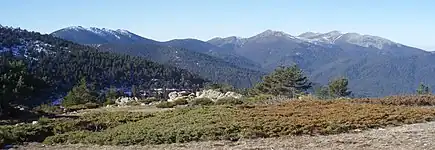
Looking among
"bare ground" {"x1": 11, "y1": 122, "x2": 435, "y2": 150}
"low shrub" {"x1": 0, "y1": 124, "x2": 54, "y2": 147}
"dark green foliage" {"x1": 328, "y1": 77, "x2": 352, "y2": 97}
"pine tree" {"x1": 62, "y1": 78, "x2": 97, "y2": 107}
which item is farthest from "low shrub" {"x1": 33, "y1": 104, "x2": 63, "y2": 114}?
"dark green foliage" {"x1": 328, "y1": 77, "x2": 352, "y2": 97}

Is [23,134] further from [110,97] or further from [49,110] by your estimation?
[110,97]

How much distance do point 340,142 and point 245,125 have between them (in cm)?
494

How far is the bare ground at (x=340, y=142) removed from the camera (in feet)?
56.2

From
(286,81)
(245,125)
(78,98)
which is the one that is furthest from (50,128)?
(286,81)

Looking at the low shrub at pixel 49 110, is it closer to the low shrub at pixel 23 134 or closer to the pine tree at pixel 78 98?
the low shrub at pixel 23 134

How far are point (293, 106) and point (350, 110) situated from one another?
4.64 m

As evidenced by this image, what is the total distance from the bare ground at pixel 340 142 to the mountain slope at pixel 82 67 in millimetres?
98728

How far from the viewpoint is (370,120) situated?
23.1 meters

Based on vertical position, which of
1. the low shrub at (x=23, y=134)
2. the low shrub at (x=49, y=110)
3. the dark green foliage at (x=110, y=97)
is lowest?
the dark green foliage at (x=110, y=97)

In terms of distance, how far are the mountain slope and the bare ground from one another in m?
98.7

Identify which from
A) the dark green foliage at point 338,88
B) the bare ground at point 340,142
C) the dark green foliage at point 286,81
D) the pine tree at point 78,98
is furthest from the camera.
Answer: the dark green foliage at point 338,88

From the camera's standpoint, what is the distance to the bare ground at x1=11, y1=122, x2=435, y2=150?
17.1m

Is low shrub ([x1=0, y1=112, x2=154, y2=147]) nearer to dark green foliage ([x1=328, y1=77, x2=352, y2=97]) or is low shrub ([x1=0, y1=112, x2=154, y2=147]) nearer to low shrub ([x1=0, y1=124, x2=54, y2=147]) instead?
low shrub ([x1=0, y1=124, x2=54, y2=147])

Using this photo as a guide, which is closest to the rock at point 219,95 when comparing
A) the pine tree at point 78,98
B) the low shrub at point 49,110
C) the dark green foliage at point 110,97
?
the dark green foliage at point 110,97
